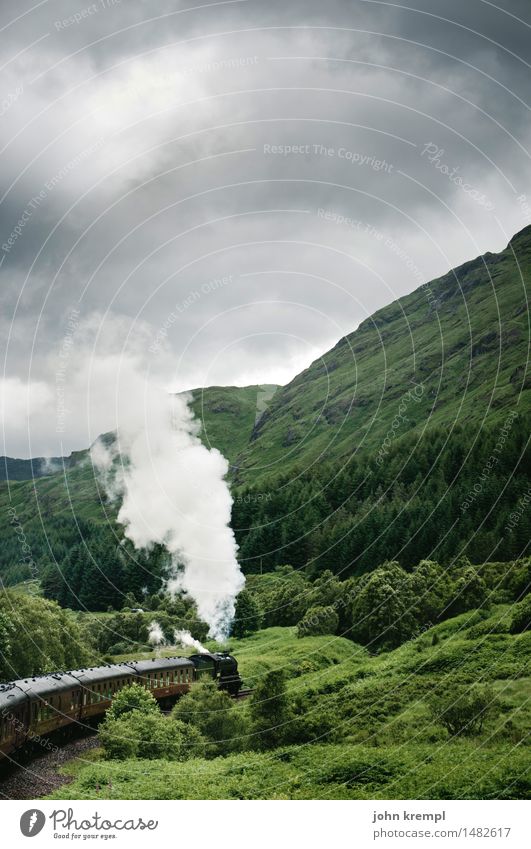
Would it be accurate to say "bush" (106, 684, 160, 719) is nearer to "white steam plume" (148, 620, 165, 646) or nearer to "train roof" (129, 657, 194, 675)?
"train roof" (129, 657, 194, 675)

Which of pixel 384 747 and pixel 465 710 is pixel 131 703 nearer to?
pixel 384 747

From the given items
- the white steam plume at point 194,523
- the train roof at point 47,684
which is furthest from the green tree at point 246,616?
the train roof at point 47,684

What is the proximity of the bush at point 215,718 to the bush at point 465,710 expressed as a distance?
40.5ft

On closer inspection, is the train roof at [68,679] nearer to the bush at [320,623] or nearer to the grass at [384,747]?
the grass at [384,747]

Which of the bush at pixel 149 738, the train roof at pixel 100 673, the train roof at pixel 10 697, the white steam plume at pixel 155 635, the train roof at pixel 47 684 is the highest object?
the train roof at pixel 10 697

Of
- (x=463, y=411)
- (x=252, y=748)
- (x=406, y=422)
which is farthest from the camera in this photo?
(x=406, y=422)

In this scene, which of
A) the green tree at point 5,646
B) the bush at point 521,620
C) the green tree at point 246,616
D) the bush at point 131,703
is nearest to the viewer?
the bush at point 131,703

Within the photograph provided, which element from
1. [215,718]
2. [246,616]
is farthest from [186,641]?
[215,718]

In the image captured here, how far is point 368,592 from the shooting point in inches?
2985

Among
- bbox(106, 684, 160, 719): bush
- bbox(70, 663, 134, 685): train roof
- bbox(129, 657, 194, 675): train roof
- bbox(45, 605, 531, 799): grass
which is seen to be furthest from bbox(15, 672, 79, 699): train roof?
bbox(129, 657, 194, 675): train roof
